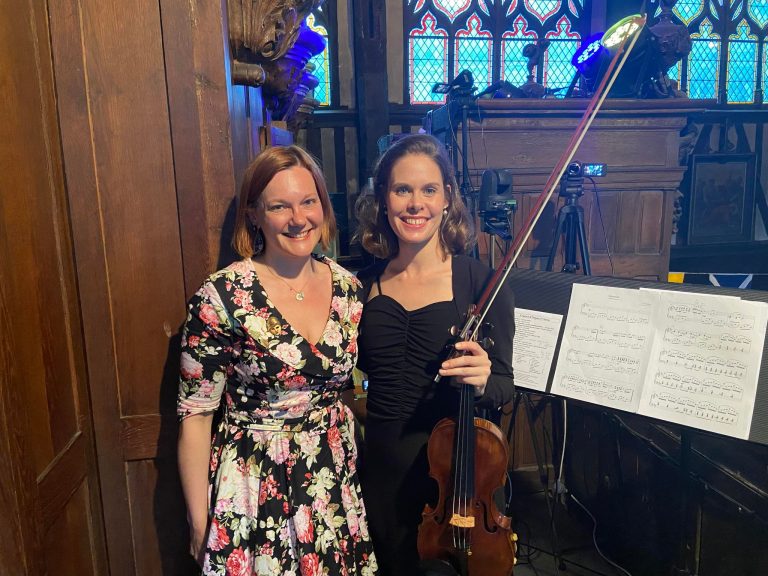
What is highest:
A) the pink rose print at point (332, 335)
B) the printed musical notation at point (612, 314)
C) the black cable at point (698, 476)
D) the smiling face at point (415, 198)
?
the smiling face at point (415, 198)

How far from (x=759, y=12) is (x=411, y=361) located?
22.8 feet

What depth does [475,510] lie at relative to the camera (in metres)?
1.25

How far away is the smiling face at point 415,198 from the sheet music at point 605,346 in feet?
2.02

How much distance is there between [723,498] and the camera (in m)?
1.80

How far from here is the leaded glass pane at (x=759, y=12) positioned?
5988 mm

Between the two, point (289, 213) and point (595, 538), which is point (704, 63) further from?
point (289, 213)

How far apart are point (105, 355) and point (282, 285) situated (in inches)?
17.1

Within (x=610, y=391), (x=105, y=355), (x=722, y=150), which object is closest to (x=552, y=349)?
(x=610, y=391)

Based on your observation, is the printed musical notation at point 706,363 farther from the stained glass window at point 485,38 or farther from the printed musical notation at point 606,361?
the stained glass window at point 485,38

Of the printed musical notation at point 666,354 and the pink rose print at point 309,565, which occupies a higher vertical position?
the printed musical notation at point 666,354

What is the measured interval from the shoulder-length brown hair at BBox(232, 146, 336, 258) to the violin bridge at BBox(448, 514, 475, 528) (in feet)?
2.31

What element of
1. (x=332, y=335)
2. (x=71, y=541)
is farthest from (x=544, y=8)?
(x=71, y=541)

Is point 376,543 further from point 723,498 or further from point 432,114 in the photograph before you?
point 432,114

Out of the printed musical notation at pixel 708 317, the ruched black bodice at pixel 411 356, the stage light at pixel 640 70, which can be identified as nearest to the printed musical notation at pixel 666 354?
the printed musical notation at pixel 708 317
